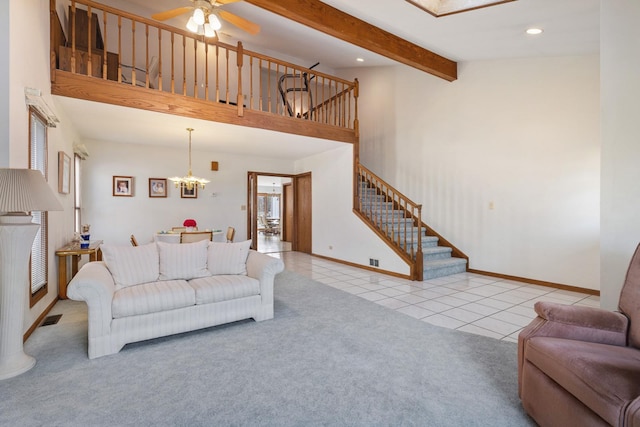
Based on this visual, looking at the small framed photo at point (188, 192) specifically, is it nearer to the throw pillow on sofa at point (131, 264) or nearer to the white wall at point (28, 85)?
the white wall at point (28, 85)

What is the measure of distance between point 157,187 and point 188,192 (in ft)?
1.99

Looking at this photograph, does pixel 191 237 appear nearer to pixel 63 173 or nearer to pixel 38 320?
pixel 63 173

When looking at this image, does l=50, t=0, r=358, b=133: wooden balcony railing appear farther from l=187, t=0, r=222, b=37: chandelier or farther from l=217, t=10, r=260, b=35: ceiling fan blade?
l=217, t=10, r=260, b=35: ceiling fan blade

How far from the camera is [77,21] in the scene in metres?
4.43

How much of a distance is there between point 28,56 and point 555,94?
20.5ft

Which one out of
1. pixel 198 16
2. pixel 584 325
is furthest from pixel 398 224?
pixel 198 16

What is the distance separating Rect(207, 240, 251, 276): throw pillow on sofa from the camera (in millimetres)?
3398

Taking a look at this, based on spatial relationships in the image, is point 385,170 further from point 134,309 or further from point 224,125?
point 134,309

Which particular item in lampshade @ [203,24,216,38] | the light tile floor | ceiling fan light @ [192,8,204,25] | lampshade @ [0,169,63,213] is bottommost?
the light tile floor

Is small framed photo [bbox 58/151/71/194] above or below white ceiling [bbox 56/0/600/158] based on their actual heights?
below

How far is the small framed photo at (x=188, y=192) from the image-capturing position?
6.66 meters

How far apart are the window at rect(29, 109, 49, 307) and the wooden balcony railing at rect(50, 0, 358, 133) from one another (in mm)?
860

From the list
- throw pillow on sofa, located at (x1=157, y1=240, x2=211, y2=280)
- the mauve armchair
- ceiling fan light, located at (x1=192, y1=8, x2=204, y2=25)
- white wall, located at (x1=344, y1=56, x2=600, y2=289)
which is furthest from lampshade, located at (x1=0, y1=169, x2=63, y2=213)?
white wall, located at (x1=344, y1=56, x2=600, y2=289)

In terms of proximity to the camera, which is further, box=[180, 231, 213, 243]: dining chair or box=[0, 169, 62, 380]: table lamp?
box=[180, 231, 213, 243]: dining chair
